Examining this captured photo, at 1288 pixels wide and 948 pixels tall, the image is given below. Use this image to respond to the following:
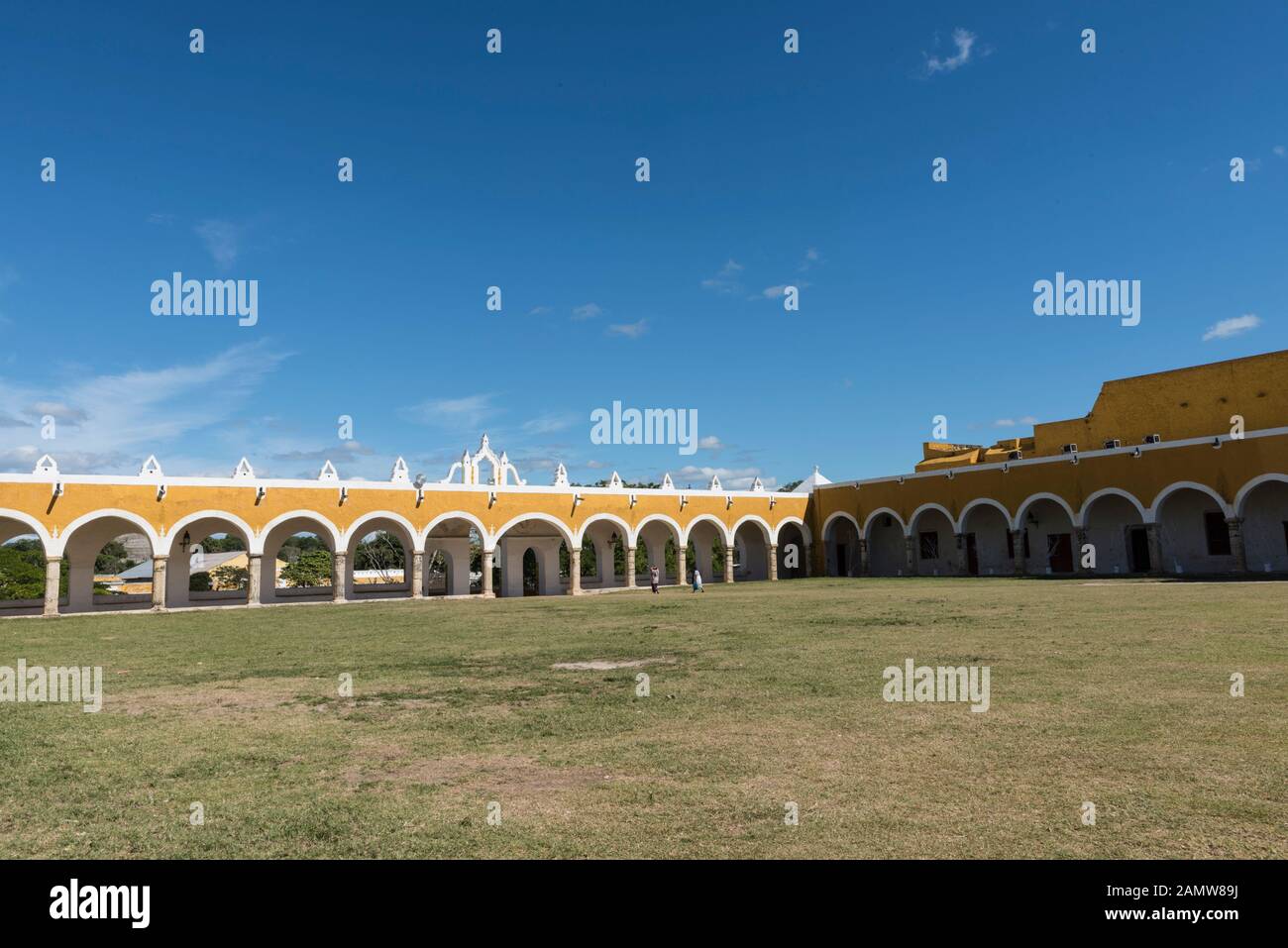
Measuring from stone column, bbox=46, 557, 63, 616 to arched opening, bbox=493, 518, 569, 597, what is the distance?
1371 centimetres

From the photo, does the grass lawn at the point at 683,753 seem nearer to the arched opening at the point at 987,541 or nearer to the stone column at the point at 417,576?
the stone column at the point at 417,576

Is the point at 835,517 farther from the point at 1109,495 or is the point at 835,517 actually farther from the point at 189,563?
the point at 189,563

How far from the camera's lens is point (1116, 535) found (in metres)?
28.5

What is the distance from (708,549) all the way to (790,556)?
388 cm

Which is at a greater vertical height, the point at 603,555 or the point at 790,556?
the point at 603,555

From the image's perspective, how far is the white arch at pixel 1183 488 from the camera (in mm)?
24656

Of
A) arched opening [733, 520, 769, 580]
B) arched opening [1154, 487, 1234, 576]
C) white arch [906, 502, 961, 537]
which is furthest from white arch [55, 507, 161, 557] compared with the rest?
arched opening [1154, 487, 1234, 576]

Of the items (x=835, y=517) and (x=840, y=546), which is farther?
(x=840, y=546)

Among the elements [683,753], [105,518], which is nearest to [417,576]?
[105,518]

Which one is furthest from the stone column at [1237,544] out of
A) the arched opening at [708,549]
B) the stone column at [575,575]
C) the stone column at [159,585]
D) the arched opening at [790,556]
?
the stone column at [159,585]

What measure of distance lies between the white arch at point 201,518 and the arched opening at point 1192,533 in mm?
28910

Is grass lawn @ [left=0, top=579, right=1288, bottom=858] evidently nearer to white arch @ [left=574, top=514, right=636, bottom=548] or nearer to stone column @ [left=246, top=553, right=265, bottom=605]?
stone column @ [left=246, top=553, right=265, bottom=605]

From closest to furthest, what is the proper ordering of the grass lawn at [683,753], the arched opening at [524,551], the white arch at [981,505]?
the grass lawn at [683,753] < the white arch at [981,505] < the arched opening at [524,551]

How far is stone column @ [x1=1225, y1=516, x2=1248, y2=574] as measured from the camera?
79.4 feet
